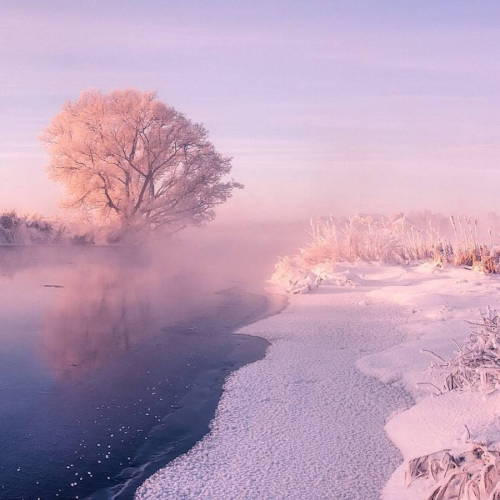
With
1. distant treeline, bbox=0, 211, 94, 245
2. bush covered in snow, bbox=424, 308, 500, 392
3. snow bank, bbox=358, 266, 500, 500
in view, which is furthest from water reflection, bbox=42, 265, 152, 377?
distant treeline, bbox=0, 211, 94, 245

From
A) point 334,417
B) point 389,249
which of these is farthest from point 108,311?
point 389,249

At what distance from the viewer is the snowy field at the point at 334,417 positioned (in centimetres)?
272

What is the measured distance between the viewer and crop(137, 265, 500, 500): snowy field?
272cm

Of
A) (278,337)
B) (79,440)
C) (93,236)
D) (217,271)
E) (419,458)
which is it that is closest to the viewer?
(419,458)

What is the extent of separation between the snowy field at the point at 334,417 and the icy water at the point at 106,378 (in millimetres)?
216

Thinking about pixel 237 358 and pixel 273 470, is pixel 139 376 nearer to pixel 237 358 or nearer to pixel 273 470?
pixel 237 358

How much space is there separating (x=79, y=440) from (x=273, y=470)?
1.16m

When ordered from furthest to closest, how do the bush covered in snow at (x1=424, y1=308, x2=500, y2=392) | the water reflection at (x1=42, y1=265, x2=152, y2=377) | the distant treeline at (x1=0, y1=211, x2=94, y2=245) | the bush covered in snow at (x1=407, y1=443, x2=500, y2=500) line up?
the distant treeline at (x1=0, y1=211, x2=94, y2=245) < the water reflection at (x1=42, y1=265, x2=152, y2=377) < the bush covered in snow at (x1=424, y1=308, x2=500, y2=392) < the bush covered in snow at (x1=407, y1=443, x2=500, y2=500)

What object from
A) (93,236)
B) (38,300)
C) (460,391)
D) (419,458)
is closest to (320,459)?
(419,458)

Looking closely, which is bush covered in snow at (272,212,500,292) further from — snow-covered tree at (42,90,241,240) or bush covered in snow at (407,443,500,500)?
snow-covered tree at (42,90,241,240)

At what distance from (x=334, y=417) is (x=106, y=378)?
1.86m

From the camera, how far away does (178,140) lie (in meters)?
19.3

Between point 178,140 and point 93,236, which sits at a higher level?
point 178,140

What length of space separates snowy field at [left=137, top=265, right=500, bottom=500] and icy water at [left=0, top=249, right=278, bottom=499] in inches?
8.5
